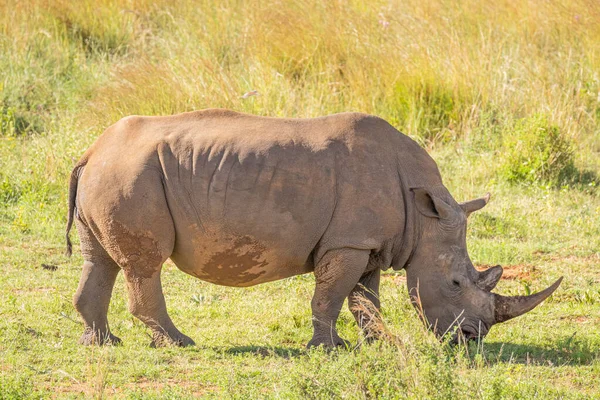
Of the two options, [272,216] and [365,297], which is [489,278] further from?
[272,216]

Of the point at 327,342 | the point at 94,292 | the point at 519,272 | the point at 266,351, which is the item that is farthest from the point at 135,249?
the point at 519,272

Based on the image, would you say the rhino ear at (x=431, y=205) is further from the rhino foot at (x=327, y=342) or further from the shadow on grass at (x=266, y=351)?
the shadow on grass at (x=266, y=351)

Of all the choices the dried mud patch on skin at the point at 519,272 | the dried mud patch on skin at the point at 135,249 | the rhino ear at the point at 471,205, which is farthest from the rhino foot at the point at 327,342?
the dried mud patch on skin at the point at 519,272

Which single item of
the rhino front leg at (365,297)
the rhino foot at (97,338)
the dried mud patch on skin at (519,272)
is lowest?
the rhino foot at (97,338)

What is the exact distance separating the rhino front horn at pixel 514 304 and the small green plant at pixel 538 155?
4.28 metres

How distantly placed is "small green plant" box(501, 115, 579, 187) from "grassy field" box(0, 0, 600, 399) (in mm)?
21

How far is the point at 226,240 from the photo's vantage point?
6758 mm

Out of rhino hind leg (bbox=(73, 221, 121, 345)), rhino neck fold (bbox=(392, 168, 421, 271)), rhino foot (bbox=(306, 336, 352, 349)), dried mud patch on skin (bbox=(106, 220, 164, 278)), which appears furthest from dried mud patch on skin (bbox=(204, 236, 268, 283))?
rhino neck fold (bbox=(392, 168, 421, 271))

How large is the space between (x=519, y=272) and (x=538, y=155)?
2.51 metres

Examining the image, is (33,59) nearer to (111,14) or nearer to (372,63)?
(111,14)

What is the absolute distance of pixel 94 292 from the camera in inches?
277

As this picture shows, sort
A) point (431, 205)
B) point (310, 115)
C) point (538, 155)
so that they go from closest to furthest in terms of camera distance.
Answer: point (431, 205)
point (538, 155)
point (310, 115)

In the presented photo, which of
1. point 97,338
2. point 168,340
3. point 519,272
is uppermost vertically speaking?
point 519,272

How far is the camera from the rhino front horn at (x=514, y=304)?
6904 mm
